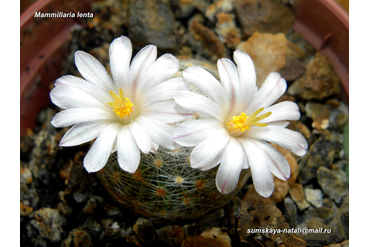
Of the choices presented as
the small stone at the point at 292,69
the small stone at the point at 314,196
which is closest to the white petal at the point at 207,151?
the small stone at the point at 314,196

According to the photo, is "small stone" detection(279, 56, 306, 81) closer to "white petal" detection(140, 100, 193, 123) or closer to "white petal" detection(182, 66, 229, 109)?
"white petal" detection(182, 66, 229, 109)

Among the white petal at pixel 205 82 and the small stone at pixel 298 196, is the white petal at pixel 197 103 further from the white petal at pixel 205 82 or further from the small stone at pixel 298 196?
the small stone at pixel 298 196

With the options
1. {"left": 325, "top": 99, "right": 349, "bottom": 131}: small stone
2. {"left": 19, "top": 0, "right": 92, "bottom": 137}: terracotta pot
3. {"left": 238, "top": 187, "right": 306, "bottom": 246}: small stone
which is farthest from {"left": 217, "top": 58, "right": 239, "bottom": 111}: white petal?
{"left": 19, "top": 0, "right": 92, "bottom": 137}: terracotta pot

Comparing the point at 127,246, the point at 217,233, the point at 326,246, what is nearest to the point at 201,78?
the point at 217,233

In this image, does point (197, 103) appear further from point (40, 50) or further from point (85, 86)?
point (40, 50)

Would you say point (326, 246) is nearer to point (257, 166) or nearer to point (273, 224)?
point (273, 224)

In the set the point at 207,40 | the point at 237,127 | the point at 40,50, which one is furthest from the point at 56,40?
the point at 237,127
